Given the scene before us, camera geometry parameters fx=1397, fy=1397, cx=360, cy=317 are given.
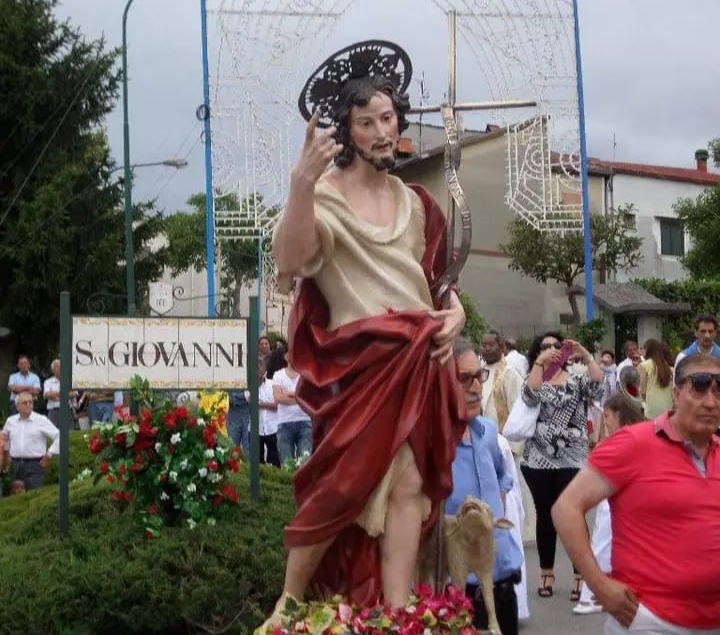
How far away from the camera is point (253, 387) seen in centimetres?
932

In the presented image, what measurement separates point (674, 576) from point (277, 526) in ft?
14.8

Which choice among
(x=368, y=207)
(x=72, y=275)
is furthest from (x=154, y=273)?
(x=368, y=207)

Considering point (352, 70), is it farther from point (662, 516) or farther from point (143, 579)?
point (143, 579)

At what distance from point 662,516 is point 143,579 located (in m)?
3.86

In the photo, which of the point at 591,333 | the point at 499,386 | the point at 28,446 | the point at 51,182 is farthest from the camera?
the point at 51,182

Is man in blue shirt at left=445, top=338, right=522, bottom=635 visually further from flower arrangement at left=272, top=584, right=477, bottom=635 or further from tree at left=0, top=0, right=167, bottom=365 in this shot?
tree at left=0, top=0, right=167, bottom=365

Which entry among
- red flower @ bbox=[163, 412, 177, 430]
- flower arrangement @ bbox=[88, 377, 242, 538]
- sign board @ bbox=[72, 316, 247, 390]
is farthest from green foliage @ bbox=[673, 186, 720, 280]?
red flower @ bbox=[163, 412, 177, 430]

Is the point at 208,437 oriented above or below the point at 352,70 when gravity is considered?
below

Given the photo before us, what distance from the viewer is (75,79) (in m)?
36.9

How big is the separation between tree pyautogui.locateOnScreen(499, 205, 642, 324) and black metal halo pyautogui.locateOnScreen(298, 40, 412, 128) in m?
33.4

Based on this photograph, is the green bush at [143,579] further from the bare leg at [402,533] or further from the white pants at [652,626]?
the white pants at [652,626]

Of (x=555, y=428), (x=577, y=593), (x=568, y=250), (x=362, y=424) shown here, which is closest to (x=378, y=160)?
(x=362, y=424)

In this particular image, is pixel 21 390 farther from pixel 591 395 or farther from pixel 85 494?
pixel 591 395

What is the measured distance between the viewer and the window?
47.9m
